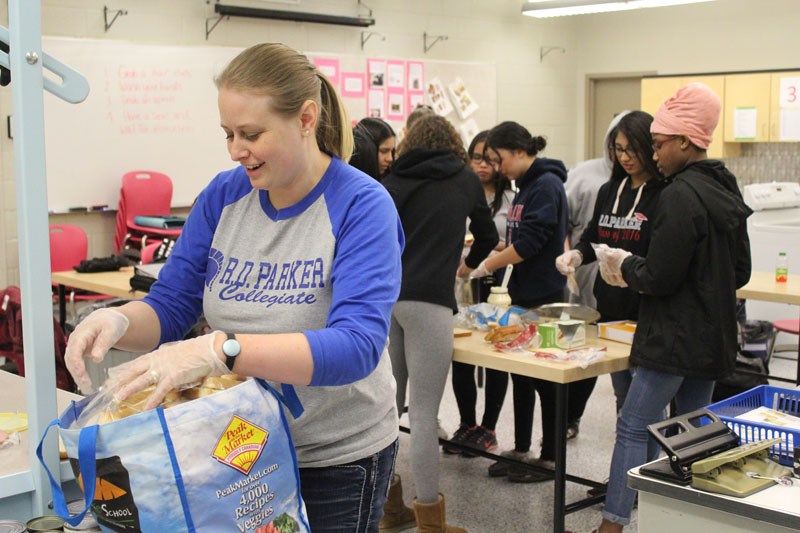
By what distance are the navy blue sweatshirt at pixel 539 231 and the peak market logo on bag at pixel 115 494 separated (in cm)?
281

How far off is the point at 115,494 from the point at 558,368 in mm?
1906

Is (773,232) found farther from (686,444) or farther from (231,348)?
(231,348)

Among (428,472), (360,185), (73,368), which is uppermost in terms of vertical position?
(360,185)

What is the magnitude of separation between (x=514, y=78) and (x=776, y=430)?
286 inches

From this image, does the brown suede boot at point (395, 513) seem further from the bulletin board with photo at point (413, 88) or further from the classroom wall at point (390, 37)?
the bulletin board with photo at point (413, 88)

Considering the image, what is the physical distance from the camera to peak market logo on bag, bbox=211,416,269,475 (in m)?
1.19

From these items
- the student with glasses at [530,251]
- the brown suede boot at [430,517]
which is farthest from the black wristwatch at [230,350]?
the student with glasses at [530,251]

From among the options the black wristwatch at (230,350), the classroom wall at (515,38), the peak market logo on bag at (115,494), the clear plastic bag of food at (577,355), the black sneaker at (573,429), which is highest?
the classroom wall at (515,38)

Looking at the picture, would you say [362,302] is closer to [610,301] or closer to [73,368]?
[73,368]

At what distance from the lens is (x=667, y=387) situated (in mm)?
2779

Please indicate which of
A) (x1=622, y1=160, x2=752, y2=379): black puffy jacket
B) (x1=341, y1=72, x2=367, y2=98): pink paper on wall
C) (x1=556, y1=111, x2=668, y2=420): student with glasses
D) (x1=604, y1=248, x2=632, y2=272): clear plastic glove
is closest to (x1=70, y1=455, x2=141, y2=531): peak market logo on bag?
(x1=622, y1=160, x2=752, y2=379): black puffy jacket

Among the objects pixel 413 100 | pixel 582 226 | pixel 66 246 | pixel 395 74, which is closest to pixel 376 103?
pixel 395 74

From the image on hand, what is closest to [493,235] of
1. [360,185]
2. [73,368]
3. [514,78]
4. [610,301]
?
[610,301]

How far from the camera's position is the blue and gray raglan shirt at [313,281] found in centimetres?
136
